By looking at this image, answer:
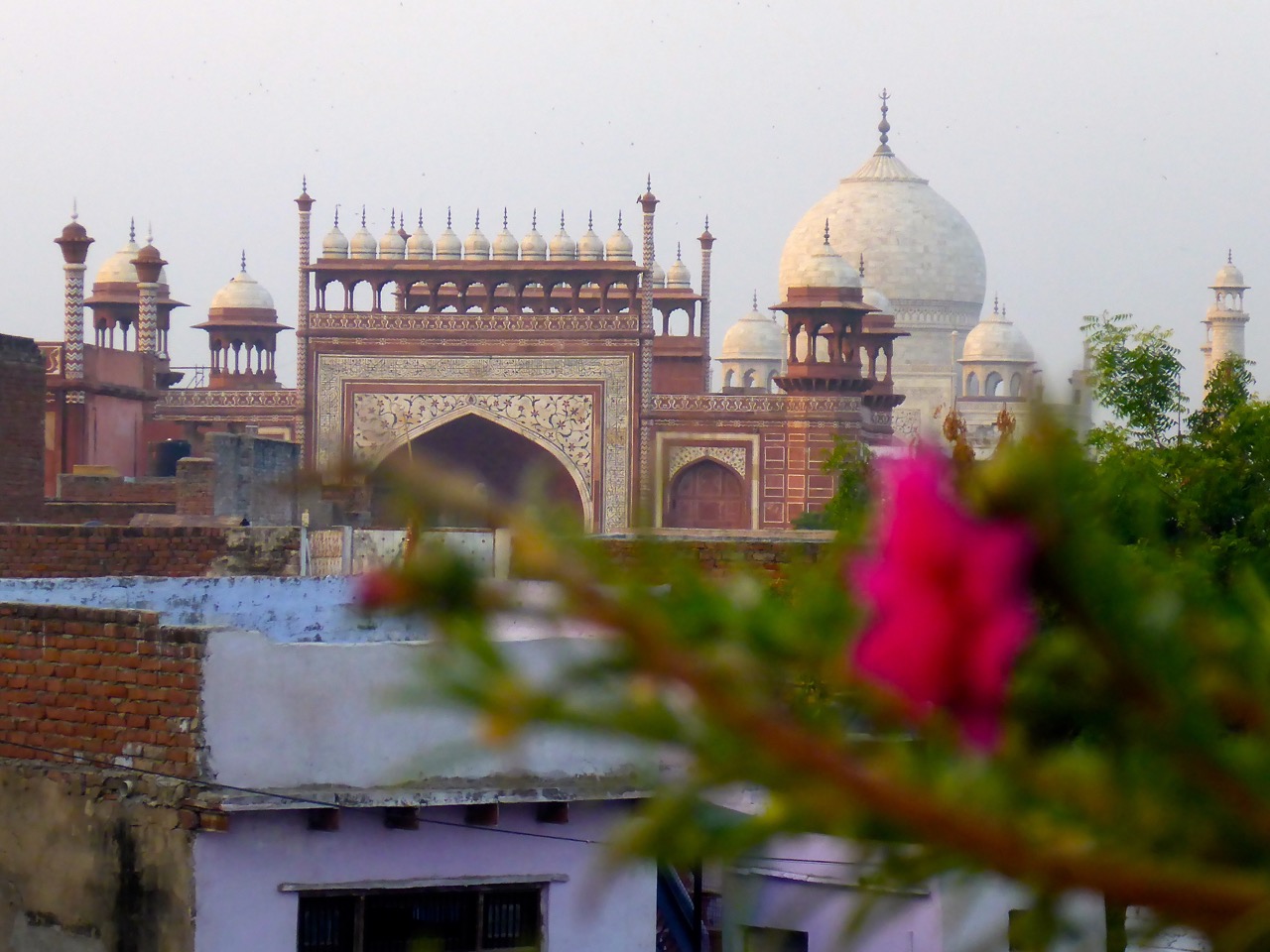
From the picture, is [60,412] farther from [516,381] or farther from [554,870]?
[554,870]

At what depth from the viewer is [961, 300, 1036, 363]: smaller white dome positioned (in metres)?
31.7

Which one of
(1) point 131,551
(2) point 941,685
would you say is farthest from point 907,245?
(2) point 941,685

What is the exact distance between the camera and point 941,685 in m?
0.48

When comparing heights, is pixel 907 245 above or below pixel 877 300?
above

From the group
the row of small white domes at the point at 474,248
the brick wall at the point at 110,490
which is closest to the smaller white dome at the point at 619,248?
the row of small white domes at the point at 474,248

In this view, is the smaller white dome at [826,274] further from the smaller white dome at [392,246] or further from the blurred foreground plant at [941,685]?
the blurred foreground plant at [941,685]

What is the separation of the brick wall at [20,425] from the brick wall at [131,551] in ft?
8.80

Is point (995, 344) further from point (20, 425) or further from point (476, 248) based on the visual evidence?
point (20, 425)

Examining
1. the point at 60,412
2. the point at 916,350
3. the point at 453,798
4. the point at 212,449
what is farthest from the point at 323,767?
the point at 916,350

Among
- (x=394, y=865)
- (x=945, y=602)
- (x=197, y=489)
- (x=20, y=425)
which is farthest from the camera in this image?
(x=197, y=489)

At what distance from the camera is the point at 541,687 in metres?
0.51

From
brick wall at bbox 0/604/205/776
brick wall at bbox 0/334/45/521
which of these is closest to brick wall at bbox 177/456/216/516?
brick wall at bbox 0/334/45/521

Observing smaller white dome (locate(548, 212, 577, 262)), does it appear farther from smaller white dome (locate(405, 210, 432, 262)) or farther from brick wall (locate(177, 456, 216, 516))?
brick wall (locate(177, 456, 216, 516))

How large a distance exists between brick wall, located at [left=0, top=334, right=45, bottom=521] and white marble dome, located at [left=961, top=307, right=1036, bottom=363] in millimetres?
22620
